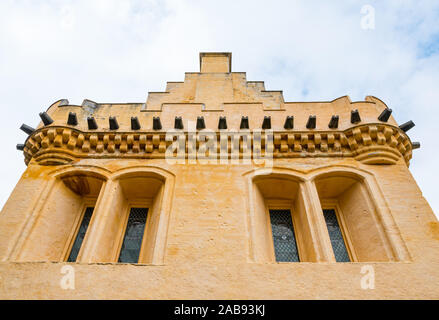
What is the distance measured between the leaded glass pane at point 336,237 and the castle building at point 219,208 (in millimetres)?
28

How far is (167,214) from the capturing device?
469 cm

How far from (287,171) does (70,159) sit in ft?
14.0

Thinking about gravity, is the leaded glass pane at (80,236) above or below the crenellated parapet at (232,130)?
below

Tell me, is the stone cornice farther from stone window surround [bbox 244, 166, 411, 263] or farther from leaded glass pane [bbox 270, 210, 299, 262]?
leaded glass pane [bbox 270, 210, 299, 262]

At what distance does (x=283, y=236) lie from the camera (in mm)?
5094

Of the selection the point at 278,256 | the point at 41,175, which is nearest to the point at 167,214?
the point at 278,256

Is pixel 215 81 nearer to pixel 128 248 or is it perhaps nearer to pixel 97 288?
pixel 128 248

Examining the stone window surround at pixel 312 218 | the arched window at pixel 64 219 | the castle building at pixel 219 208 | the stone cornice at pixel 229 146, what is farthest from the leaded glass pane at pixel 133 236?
the stone window surround at pixel 312 218

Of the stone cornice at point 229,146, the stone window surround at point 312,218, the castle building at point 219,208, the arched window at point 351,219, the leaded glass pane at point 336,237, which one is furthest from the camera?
the stone cornice at point 229,146

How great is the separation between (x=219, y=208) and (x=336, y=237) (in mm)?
2177

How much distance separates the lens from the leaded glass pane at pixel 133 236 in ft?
16.0

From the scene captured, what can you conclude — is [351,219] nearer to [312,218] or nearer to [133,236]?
[312,218]

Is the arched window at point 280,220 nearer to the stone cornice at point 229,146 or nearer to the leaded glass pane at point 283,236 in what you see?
the leaded glass pane at point 283,236

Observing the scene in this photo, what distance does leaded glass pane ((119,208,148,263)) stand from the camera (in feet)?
16.0
